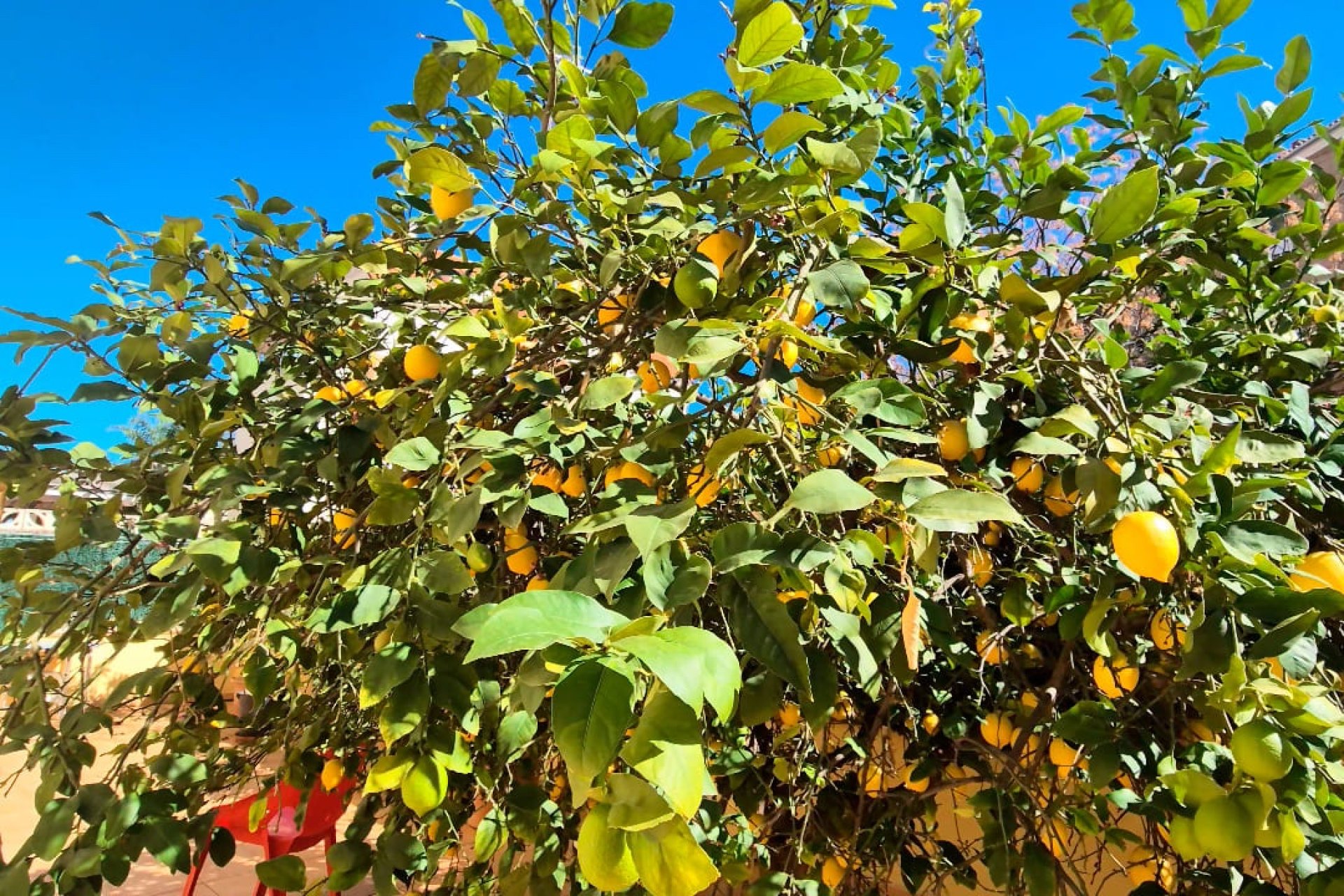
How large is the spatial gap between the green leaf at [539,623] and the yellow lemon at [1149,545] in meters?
0.43

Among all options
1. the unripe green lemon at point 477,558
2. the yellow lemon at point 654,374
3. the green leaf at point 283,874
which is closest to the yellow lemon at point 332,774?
the green leaf at point 283,874

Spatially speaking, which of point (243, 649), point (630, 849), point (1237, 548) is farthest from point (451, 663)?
point (1237, 548)

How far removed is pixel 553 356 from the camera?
0.94 m

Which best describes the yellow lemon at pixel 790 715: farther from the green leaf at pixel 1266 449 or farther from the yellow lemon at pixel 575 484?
the green leaf at pixel 1266 449

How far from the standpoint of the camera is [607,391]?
0.64 metres

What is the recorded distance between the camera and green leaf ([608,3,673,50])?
0.78 metres

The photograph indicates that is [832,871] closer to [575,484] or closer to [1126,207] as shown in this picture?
[575,484]

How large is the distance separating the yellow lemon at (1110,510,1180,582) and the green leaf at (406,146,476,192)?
61 cm

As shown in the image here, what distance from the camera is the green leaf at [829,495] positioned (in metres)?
0.45

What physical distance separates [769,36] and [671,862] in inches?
21.9

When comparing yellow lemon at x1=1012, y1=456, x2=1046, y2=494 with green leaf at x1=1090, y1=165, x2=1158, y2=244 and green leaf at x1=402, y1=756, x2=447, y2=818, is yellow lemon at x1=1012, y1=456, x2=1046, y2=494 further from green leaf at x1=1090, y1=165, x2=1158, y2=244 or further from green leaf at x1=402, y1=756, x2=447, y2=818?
green leaf at x1=402, y1=756, x2=447, y2=818

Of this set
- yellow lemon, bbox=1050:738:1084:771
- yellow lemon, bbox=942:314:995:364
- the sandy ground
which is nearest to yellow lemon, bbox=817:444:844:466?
yellow lemon, bbox=942:314:995:364

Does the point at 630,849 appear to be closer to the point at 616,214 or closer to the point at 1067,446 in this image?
the point at 1067,446

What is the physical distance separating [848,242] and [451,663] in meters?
0.52
